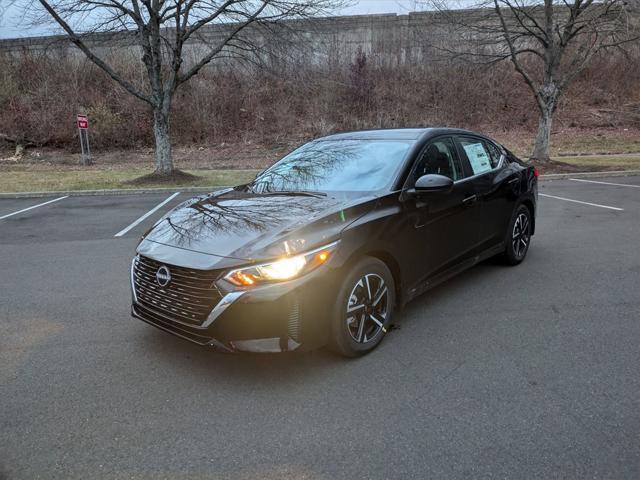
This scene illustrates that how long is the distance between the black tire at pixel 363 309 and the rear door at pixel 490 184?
1577 millimetres

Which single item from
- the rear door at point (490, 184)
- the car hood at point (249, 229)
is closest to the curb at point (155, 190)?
the rear door at point (490, 184)

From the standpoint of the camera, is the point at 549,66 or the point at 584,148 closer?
the point at 549,66

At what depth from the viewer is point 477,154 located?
16.2 ft

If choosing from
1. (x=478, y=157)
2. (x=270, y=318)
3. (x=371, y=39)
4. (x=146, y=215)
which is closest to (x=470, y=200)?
(x=478, y=157)

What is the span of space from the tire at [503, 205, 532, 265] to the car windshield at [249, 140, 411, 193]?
6.30 feet

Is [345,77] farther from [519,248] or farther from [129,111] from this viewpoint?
[519,248]

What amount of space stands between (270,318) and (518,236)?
3.70 meters

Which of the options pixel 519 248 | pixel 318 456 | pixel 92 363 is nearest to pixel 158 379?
pixel 92 363

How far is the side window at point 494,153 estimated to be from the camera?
516cm

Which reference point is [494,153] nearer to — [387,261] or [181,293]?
[387,261]

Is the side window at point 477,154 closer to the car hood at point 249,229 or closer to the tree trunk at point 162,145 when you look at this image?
the car hood at point 249,229

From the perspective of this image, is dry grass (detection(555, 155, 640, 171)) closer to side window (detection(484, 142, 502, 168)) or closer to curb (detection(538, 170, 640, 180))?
curb (detection(538, 170, 640, 180))

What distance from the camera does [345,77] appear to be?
1036 inches

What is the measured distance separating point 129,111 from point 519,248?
22.9 metres
